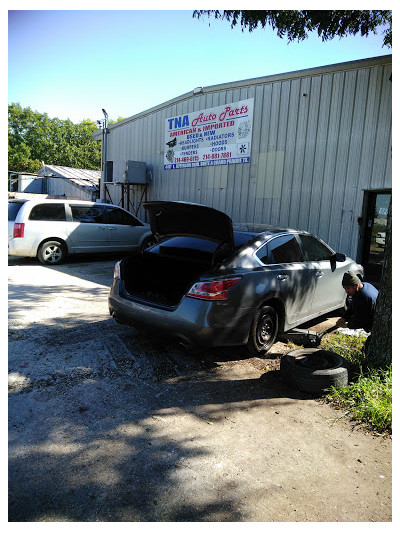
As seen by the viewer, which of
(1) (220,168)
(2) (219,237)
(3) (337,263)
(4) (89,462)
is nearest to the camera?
(4) (89,462)

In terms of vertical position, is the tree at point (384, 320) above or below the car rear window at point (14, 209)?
below

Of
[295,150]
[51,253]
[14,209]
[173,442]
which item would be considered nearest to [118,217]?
[51,253]

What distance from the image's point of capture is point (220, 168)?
1160 centimetres

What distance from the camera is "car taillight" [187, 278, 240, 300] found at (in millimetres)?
3895

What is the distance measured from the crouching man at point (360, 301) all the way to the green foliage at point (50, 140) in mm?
49506

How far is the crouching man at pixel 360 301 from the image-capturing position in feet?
15.0

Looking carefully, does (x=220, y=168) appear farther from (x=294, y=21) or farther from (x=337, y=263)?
(x=337, y=263)

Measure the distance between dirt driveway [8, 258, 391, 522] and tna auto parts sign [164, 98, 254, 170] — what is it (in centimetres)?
778

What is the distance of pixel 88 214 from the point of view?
1080 centimetres

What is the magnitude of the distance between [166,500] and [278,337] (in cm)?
286

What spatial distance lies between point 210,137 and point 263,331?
8776mm

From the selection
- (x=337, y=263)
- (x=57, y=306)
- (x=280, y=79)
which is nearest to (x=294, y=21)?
(x=280, y=79)

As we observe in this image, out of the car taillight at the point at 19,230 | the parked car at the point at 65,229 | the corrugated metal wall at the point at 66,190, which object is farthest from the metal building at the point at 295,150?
the corrugated metal wall at the point at 66,190

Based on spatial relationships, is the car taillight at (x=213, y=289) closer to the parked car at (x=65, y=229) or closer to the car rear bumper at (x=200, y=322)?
the car rear bumper at (x=200, y=322)
